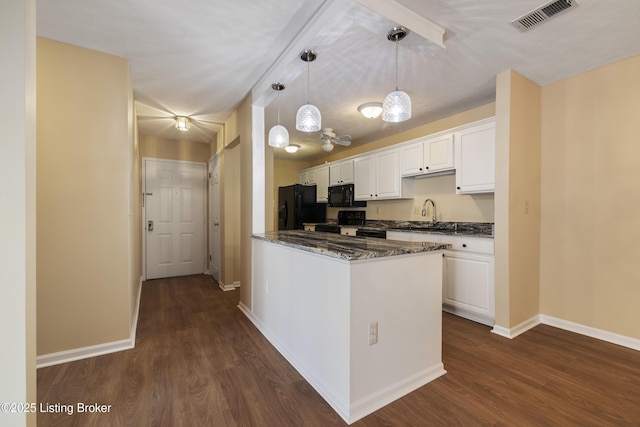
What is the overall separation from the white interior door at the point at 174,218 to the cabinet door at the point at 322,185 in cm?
232

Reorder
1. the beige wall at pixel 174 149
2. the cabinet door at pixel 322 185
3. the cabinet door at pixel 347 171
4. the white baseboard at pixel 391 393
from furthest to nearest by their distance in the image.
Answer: the cabinet door at pixel 322 185
the cabinet door at pixel 347 171
the beige wall at pixel 174 149
the white baseboard at pixel 391 393

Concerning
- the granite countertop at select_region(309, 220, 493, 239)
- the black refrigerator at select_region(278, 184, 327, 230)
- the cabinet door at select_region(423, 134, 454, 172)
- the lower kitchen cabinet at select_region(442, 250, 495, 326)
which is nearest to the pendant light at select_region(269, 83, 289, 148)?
the granite countertop at select_region(309, 220, 493, 239)

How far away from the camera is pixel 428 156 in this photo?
12.2 feet

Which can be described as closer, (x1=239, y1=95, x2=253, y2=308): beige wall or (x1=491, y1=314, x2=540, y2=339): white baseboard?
(x1=491, y1=314, x2=540, y2=339): white baseboard

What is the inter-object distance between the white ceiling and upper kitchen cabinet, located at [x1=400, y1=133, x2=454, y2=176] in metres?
0.51

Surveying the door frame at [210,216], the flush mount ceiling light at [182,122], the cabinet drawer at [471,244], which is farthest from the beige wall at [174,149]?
the cabinet drawer at [471,244]

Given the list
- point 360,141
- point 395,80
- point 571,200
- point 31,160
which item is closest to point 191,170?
point 360,141

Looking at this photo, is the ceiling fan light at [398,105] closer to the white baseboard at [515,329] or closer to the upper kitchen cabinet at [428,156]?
Answer: the upper kitchen cabinet at [428,156]

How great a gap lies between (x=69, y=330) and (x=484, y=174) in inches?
165

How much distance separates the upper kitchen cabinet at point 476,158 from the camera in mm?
3000

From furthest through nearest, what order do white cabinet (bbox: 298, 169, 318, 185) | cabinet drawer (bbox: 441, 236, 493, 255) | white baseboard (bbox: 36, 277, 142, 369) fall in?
white cabinet (bbox: 298, 169, 318, 185) → cabinet drawer (bbox: 441, 236, 493, 255) → white baseboard (bbox: 36, 277, 142, 369)

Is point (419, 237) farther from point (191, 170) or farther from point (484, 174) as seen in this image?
point (191, 170)

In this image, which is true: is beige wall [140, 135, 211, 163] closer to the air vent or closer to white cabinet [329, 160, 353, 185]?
white cabinet [329, 160, 353, 185]

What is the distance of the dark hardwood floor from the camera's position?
1.54 meters
